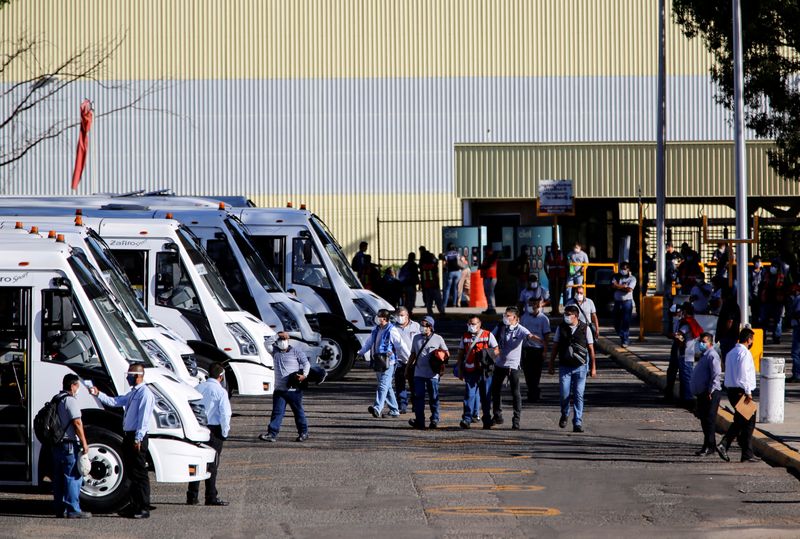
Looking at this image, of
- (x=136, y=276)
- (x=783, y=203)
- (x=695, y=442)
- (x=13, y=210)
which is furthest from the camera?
(x=783, y=203)

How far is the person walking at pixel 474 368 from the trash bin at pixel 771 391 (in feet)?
11.0

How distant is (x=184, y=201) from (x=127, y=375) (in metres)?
12.0

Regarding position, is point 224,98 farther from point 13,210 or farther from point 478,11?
point 13,210

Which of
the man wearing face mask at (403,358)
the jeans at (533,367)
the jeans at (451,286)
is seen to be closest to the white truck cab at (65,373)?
the man wearing face mask at (403,358)

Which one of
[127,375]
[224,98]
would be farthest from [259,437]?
[224,98]

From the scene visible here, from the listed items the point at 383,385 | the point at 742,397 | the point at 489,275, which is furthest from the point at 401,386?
the point at 489,275

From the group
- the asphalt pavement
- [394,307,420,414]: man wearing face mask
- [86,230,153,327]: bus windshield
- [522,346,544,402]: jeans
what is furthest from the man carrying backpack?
[522,346,544,402]: jeans

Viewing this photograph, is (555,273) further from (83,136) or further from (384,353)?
(384,353)

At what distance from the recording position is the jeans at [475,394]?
59.5 ft

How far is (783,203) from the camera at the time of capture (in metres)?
48.0

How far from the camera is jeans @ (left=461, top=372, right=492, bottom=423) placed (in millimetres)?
18141

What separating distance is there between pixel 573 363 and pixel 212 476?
638cm

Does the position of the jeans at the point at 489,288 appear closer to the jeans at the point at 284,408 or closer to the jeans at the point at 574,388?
the jeans at the point at 574,388

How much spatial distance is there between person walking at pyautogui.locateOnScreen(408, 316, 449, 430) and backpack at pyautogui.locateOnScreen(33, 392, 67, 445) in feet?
21.5
